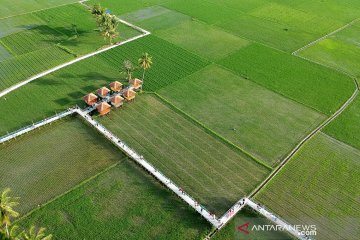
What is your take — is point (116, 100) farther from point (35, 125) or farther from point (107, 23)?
point (107, 23)

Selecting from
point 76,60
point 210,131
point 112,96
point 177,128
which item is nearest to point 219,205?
point 210,131

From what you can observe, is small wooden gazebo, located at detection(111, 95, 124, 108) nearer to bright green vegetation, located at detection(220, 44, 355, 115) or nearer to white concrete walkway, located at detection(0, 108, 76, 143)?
white concrete walkway, located at detection(0, 108, 76, 143)

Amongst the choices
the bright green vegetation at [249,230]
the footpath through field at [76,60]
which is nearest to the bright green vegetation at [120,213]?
the bright green vegetation at [249,230]

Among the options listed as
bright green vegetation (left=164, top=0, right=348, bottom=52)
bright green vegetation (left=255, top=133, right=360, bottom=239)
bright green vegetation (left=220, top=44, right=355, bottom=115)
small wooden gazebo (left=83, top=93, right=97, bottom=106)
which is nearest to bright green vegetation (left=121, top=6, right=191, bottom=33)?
bright green vegetation (left=164, top=0, right=348, bottom=52)

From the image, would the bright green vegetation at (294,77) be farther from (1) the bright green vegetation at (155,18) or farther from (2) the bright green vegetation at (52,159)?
(2) the bright green vegetation at (52,159)

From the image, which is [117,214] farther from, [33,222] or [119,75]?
[119,75]

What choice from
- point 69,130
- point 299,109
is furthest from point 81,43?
point 299,109
